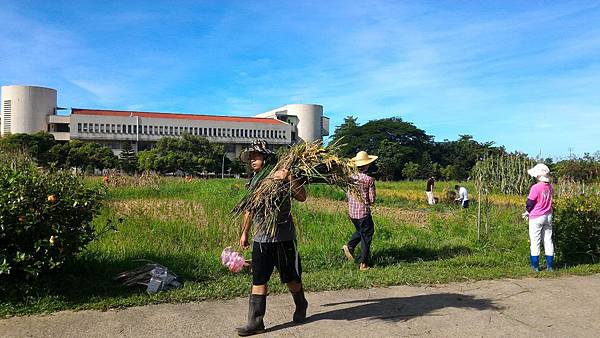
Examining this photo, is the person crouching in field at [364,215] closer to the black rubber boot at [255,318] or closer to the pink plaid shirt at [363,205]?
the pink plaid shirt at [363,205]

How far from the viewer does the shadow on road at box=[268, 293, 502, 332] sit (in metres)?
4.94

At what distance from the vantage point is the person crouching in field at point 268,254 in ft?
14.5

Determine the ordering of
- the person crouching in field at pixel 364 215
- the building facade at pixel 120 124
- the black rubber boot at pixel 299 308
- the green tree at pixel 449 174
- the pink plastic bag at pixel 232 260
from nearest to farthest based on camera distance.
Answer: the black rubber boot at pixel 299 308
the pink plastic bag at pixel 232 260
the person crouching in field at pixel 364 215
the green tree at pixel 449 174
the building facade at pixel 120 124

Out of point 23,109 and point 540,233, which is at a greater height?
point 23,109

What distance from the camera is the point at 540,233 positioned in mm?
7457

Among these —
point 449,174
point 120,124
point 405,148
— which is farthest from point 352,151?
point 120,124

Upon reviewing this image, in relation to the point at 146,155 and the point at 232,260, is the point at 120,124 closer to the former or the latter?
the point at 146,155

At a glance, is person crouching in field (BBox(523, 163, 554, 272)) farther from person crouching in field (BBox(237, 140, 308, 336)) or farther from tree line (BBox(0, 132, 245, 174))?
tree line (BBox(0, 132, 245, 174))

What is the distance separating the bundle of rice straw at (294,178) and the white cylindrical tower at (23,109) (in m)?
96.9

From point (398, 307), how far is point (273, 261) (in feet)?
5.57

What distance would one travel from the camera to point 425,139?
9294 centimetres

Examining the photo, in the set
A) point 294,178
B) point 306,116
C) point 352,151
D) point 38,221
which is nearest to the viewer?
point 294,178

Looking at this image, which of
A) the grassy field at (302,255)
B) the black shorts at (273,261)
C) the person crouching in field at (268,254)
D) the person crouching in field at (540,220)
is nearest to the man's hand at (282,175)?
the person crouching in field at (268,254)

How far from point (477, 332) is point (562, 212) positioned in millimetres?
4838
